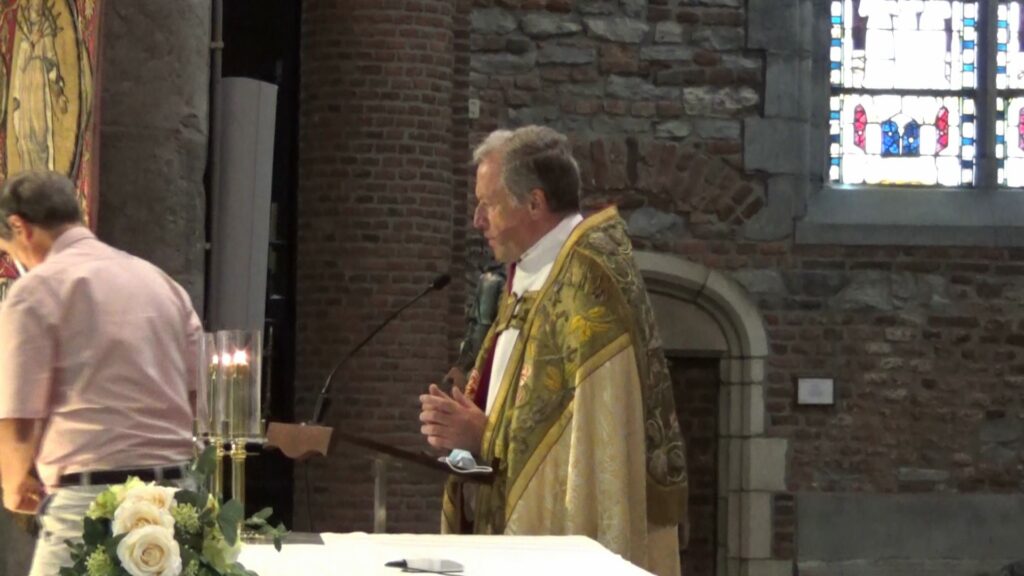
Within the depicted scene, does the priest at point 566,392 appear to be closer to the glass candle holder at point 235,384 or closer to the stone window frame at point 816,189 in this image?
the glass candle holder at point 235,384

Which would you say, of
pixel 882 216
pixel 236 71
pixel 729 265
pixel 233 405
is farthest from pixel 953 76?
pixel 233 405

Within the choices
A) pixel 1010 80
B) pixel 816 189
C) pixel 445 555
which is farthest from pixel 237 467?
pixel 1010 80

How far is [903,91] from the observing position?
12.1m

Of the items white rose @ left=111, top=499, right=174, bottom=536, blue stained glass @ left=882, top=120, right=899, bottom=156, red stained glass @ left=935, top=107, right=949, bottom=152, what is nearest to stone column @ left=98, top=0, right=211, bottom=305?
white rose @ left=111, top=499, right=174, bottom=536

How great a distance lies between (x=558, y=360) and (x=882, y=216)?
7300 mm

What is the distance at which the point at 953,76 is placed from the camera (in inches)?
479

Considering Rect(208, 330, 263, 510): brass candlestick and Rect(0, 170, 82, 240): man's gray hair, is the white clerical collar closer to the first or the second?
Rect(0, 170, 82, 240): man's gray hair

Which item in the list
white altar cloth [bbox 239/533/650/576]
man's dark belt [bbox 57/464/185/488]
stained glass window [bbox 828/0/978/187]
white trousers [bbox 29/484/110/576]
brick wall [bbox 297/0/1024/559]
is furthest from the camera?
stained glass window [bbox 828/0/978/187]

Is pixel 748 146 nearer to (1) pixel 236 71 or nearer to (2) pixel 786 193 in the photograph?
(2) pixel 786 193

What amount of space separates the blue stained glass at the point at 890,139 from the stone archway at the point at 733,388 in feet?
4.62

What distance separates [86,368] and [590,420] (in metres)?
1.20

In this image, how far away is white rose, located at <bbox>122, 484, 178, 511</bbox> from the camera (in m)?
2.79

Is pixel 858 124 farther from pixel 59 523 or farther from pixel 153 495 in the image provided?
pixel 153 495

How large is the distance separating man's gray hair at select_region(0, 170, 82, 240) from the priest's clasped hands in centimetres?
100
